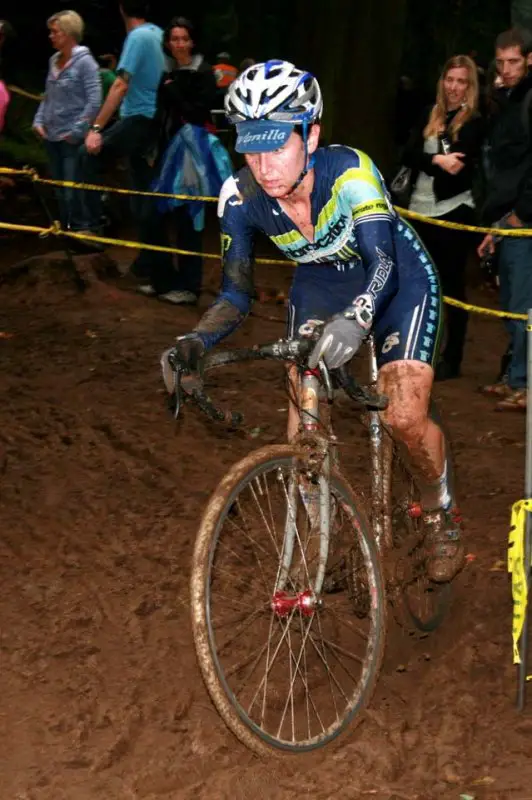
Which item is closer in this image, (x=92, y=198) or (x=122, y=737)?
(x=122, y=737)

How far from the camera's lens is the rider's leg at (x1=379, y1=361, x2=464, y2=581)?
463cm

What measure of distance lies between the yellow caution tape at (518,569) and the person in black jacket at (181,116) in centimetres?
657

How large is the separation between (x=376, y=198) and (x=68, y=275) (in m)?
7.64

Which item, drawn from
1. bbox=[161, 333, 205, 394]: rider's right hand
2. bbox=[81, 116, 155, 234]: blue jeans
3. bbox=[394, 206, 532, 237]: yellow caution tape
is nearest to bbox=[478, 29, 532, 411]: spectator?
bbox=[394, 206, 532, 237]: yellow caution tape

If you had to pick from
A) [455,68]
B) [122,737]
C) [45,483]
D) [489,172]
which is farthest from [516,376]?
[122,737]

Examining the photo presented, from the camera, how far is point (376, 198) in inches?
170

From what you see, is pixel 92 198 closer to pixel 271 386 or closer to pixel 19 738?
pixel 271 386

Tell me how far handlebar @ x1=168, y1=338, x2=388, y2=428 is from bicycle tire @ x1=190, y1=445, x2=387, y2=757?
196mm

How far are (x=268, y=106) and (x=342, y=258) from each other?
0.77m

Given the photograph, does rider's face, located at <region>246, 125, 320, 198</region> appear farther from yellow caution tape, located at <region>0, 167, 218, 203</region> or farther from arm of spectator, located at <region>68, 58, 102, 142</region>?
arm of spectator, located at <region>68, 58, 102, 142</region>

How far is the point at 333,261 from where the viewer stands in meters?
4.71

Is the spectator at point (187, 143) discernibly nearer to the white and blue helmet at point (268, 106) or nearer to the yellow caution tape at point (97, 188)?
the yellow caution tape at point (97, 188)

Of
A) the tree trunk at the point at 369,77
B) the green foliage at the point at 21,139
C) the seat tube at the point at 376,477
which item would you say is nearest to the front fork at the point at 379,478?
the seat tube at the point at 376,477

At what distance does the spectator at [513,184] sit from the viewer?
25.9ft
